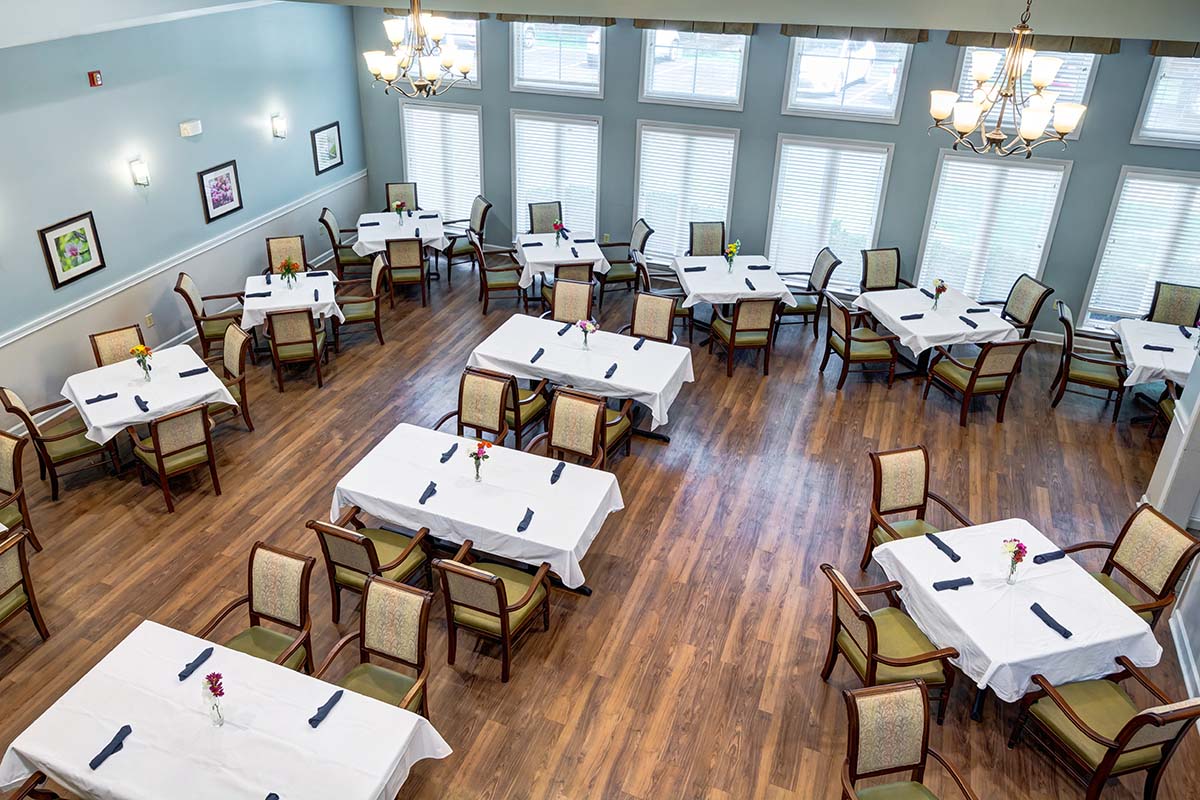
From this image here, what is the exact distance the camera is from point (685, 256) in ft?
35.0

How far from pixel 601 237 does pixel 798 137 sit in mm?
2979

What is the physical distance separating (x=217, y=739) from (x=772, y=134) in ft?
29.4

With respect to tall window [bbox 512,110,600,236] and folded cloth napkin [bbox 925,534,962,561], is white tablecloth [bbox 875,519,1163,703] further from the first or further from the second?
tall window [bbox 512,110,600,236]

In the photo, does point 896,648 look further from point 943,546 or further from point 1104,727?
point 1104,727

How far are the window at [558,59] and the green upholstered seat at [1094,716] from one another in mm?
8741

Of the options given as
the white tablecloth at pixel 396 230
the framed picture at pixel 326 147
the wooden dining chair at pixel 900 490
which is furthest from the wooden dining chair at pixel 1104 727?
the framed picture at pixel 326 147

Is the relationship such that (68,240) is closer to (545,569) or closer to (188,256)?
(188,256)

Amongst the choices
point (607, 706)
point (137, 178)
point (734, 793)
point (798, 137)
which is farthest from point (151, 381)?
point (798, 137)

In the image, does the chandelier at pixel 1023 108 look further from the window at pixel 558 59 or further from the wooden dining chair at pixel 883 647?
the window at pixel 558 59

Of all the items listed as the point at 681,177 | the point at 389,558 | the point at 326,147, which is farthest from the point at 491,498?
the point at 326,147

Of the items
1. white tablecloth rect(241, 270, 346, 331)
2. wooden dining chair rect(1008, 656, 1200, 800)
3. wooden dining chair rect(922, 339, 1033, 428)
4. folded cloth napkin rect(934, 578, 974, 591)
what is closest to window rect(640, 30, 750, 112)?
wooden dining chair rect(922, 339, 1033, 428)

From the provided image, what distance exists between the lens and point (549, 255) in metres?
10.6

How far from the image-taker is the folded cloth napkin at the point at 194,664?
467cm

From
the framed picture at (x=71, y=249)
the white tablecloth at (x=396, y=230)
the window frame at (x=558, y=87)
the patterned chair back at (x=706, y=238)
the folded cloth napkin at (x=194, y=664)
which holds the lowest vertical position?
the folded cloth napkin at (x=194, y=664)
